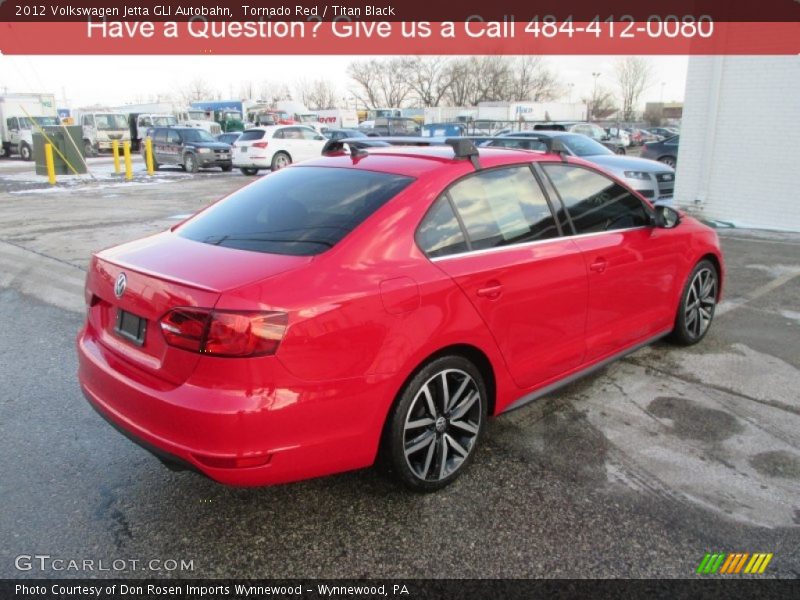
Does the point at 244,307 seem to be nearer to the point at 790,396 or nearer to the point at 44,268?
the point at 790,396

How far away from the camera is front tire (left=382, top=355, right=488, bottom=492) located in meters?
2.85

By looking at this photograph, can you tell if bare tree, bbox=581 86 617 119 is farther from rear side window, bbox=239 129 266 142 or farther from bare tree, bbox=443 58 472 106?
rear side window, bbox=239 129 266 142

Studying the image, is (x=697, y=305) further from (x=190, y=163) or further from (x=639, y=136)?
(x=639, y=136)

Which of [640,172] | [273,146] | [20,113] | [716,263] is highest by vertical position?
[20,113]

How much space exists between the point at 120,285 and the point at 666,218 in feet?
11.3

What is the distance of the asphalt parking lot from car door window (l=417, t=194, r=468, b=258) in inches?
45.1

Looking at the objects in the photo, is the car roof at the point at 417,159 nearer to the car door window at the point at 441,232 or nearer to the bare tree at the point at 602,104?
the car door window at the point at 441,232

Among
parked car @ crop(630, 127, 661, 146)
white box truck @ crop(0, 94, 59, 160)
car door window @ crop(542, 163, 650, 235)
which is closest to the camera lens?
car door window @ crop(542, 163, 650, 235)

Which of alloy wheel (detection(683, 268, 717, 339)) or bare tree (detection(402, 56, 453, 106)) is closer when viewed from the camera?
alloy wheel (detection(683, 268, 717, 339))

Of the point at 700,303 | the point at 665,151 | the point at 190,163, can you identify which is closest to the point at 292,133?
the point at 190,163

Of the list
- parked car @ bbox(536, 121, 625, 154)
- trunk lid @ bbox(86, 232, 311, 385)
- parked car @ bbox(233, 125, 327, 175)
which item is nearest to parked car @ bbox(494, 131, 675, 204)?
parked car @ bbox(536, 121, 625, 154)

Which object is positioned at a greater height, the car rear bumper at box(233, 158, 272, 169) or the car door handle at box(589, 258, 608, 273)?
the car door handle at box(589, 258, 608, 273)

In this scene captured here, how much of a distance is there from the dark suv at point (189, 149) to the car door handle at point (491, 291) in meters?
23.6

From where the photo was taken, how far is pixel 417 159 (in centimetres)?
341
